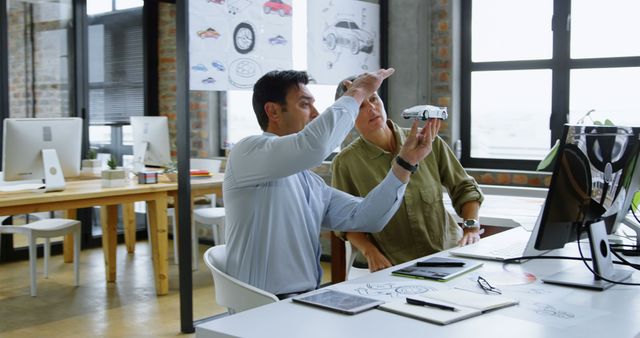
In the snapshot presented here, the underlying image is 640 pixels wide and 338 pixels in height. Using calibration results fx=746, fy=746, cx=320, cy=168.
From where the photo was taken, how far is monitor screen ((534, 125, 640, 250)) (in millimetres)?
2008

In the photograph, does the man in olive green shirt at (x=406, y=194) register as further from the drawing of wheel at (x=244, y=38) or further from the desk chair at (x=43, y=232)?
the desk chair at (x=43, y=232)

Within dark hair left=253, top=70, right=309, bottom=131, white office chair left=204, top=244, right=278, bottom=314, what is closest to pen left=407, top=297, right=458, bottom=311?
white office chair left=204, top=244, right=278, bottom=314

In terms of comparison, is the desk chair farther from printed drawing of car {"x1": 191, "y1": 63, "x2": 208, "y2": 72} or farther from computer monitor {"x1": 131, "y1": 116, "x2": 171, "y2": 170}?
printed drawing of car {"x1": 191, "y1": 63, "x2": 208, "y2": 72}

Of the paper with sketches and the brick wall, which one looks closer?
the paper with sketches

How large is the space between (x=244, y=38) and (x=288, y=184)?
6.62ft

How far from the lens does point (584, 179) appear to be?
2.03 meters

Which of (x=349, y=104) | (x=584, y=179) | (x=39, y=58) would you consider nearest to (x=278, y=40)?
(x=349, y=104)

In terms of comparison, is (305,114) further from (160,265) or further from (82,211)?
(82,211)

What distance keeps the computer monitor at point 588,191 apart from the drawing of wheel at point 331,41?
116 inches

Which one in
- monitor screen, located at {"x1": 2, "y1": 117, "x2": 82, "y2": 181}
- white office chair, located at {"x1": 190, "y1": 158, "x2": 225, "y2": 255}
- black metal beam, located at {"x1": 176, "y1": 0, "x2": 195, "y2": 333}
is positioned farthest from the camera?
white office chair, located at {"x1": 190, "y1": 158, "x2": 225, "y2": 255}

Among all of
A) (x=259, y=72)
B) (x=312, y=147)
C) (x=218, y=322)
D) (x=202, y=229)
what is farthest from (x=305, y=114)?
(x=202, y=229)

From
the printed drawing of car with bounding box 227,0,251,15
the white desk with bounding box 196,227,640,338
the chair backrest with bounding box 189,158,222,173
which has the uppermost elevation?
the printed drawing of car with bounding box 227,0,251,15

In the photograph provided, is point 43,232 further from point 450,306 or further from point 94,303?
point 450,306

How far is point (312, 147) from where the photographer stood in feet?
6.91
